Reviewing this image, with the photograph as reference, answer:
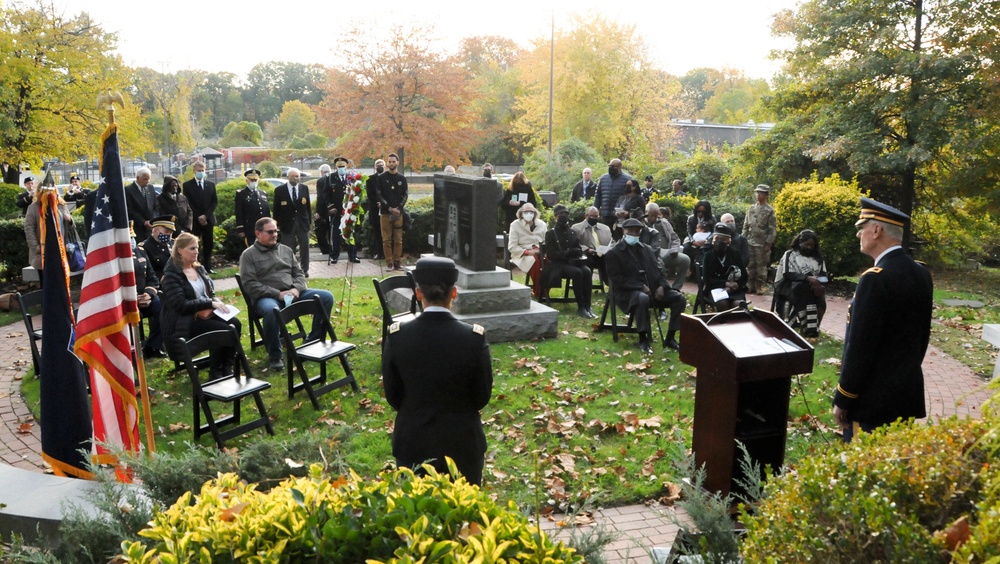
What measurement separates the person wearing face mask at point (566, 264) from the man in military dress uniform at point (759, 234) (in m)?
3.52

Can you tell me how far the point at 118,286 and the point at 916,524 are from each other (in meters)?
5.15

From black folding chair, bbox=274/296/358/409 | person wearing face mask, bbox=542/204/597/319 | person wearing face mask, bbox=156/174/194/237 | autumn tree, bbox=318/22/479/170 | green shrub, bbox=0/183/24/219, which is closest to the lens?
black folding chair, bbox=274/296/358/409

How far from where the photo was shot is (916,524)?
90.7 inches

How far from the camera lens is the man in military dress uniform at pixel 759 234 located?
14.5 meters

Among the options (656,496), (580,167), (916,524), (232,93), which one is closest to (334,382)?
(656,496)

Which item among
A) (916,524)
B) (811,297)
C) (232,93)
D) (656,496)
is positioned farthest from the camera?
(232,93)

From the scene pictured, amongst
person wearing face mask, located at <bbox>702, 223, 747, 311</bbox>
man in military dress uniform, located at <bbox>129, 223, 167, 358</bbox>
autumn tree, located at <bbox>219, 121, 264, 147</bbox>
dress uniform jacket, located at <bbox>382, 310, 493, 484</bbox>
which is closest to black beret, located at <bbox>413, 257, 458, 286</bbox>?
dress uniform jacket, located at <bbox>382, 310, 493, 484</bbox>

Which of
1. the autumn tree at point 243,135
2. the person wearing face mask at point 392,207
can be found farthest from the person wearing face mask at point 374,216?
the autumn tree at point 243,135

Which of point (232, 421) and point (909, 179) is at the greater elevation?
point (909, 179)

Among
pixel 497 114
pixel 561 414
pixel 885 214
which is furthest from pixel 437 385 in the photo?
pixel 497 114

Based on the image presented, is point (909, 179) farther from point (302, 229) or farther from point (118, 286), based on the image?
point (118, 286)

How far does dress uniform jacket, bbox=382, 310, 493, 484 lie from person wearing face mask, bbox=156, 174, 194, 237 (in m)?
11.0

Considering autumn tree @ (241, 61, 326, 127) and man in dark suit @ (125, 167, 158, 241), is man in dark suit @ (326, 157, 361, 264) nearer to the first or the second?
man in dark suit @ (125, 167, 158, 241)

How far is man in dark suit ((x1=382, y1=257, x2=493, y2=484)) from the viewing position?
4461 mm
